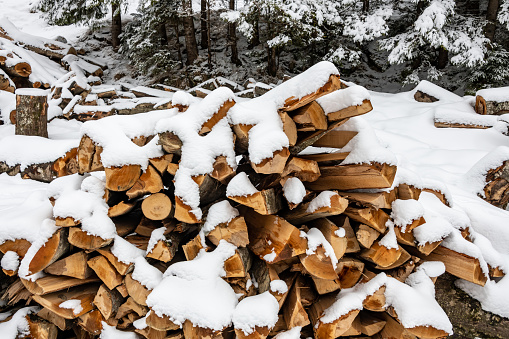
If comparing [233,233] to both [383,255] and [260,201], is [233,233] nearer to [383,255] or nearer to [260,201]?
[260,201]

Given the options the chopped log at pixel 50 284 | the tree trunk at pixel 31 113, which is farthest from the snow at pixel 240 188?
the tree trunk at pixel 31 113

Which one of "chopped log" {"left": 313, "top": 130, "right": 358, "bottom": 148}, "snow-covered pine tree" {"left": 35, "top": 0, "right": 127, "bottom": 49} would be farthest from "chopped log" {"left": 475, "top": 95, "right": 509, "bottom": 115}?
"snow-covered pine tree" {"left": 35, "top": 0, "right": 127, "bottom": 49}

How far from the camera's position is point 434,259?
1879 millimetres

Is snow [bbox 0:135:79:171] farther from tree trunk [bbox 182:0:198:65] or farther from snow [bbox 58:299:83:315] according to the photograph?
→ tree trunk [bbox 182:0:198:65]

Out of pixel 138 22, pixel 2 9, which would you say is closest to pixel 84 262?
pixel 138 22

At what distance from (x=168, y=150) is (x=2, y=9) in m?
20.8

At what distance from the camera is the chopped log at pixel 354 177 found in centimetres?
158

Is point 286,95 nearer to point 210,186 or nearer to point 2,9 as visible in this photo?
point 210,186

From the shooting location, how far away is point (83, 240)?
1.60m

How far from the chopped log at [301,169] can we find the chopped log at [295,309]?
557 mm

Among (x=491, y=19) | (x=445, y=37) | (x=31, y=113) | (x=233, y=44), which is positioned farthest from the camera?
(x=233, y=44)

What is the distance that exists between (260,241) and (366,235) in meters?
0.54

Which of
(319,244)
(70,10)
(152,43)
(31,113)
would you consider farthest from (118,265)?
(70,10)

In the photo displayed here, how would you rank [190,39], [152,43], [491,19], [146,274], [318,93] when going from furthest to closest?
[190,39] < [152,43] < [491,19] < [146,274] < [318,93]
